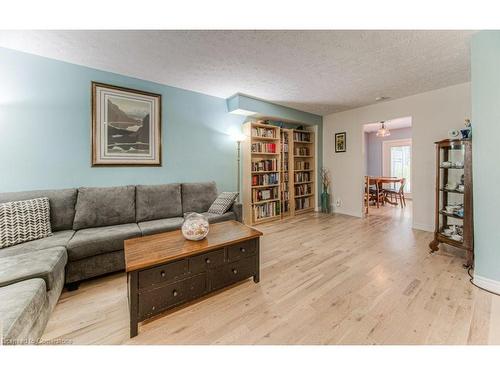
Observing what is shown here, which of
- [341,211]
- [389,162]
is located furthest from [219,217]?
[389,162]

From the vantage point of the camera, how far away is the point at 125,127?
2.76m

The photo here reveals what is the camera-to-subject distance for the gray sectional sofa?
110 cm

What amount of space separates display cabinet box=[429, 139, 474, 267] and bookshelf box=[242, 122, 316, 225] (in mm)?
2487

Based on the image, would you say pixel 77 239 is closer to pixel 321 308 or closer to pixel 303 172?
pixel 321 308

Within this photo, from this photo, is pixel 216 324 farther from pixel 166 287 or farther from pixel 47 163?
pixel 47 163

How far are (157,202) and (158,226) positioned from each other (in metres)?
0.54

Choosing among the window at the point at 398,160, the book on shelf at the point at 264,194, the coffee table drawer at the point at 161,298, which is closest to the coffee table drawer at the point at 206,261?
the coffee table drawer at the point at 161,298

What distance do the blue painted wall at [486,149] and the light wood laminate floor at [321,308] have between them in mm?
312

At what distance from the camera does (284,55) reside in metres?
2.24

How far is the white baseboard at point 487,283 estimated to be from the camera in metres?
1.69

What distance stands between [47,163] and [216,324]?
8.66 ft

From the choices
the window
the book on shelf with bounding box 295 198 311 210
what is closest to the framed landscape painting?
the book on shelf with bounding box 295 198 311 210
